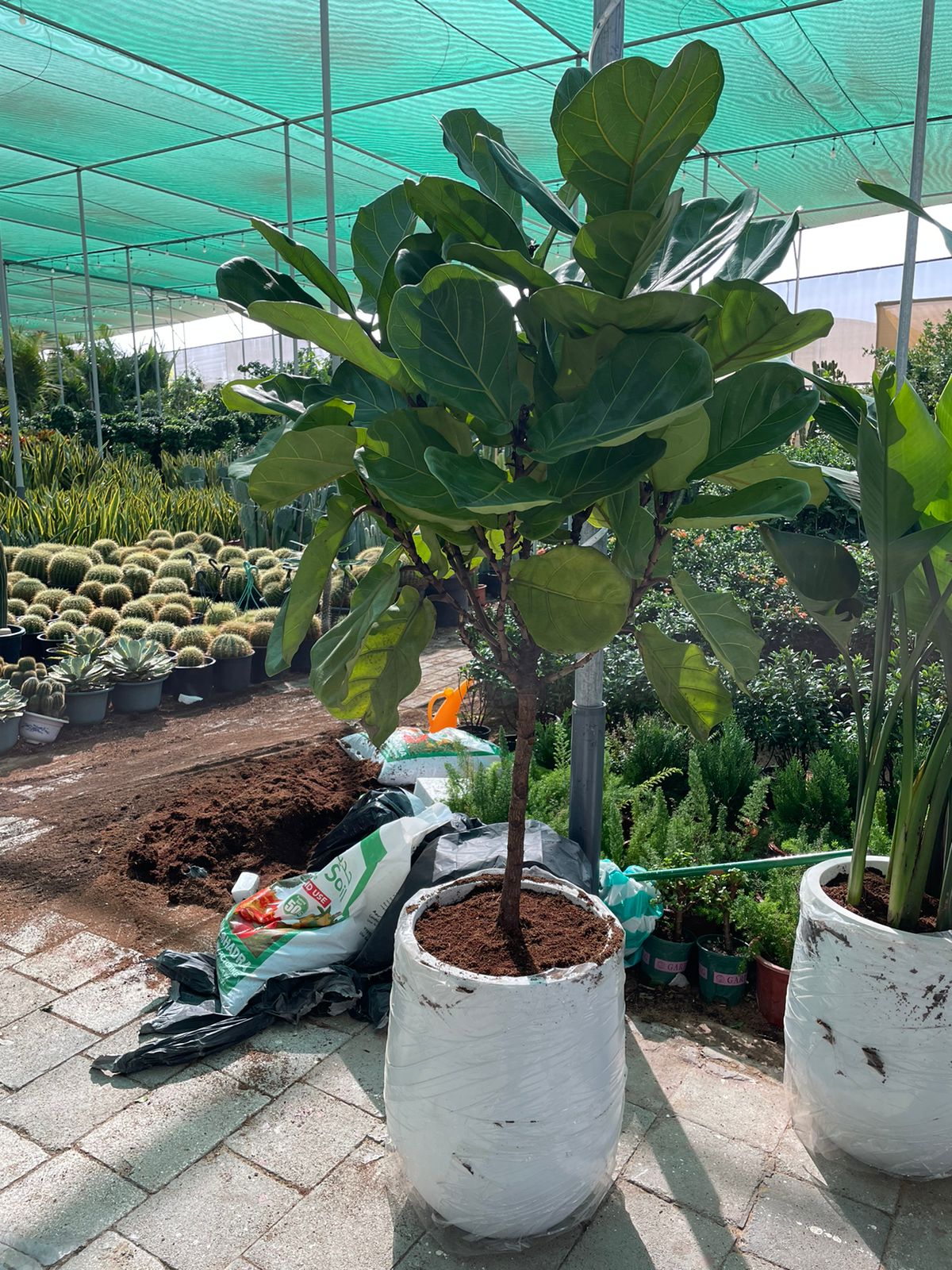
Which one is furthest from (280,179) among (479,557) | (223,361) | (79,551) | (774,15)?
(223,361)

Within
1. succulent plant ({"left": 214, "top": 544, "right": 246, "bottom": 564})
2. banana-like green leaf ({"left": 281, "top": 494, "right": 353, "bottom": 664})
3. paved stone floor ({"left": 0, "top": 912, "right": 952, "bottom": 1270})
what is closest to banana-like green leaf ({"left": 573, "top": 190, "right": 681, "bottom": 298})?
banana-like green leaf ({"left": 281, "top": 494, "right": 353, "bottom": 664})

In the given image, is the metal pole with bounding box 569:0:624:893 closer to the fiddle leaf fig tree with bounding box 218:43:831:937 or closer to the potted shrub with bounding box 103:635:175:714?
the fiddle leaf fig tree with bounding box 218:43:831:937

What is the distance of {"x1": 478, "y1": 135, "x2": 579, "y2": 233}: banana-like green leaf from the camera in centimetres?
114

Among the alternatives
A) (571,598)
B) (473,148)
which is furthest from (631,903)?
(473,148)

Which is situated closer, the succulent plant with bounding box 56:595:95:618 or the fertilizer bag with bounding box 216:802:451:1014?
the fertilizer bag with bounding box 216:802:451:1014

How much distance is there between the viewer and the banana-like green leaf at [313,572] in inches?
53.0

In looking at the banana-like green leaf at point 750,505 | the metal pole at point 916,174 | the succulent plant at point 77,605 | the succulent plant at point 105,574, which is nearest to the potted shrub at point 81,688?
the succulent plant at point 77,605

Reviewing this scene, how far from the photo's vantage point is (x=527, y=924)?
5.86ft

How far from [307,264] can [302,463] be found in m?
0.27

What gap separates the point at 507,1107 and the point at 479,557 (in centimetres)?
93

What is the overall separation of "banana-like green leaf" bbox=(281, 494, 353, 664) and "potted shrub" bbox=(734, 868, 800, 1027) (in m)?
1.56

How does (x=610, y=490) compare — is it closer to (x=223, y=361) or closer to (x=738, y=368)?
(x=738, y=368)

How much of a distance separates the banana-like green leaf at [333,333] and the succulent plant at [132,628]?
16.3 feet

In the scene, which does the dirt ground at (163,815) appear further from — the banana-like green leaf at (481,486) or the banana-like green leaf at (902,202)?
the banana-like green leaf at (902,202)
